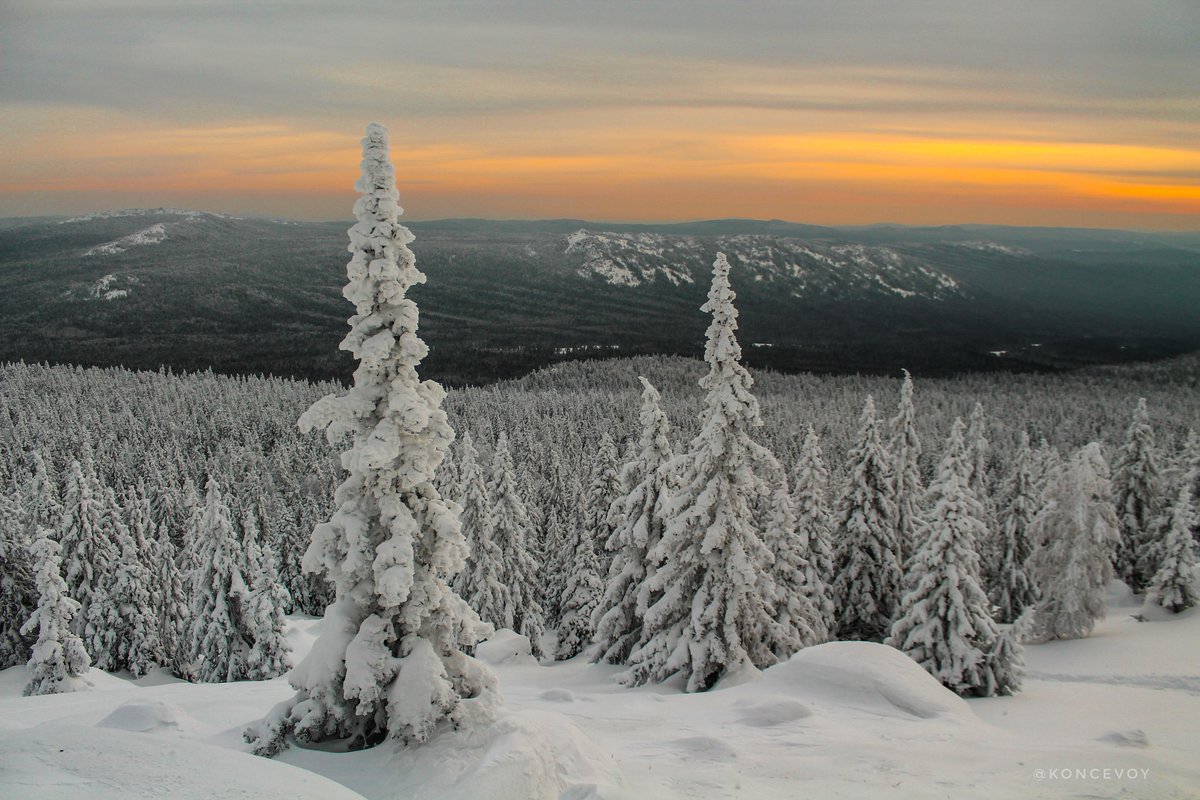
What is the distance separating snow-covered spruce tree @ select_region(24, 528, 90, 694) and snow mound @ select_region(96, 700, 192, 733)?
70.0ft

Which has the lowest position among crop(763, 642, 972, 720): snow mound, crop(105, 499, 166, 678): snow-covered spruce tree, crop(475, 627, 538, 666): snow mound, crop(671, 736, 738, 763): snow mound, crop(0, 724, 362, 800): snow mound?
crop(105, 499, 166, 678): snow-covered spruce tree

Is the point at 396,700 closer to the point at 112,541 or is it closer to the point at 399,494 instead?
the point at 399,494

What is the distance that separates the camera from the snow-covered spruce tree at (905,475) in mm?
33031

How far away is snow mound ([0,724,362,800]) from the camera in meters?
8.27

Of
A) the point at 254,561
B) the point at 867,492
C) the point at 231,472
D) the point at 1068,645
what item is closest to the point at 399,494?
the point at 867,492

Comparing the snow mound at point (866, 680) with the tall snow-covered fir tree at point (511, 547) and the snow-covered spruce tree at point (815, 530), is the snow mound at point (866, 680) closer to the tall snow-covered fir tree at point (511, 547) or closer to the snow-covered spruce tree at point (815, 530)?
the snow-covered spruce tree at point (815, 530)

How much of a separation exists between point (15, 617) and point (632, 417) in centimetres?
10544

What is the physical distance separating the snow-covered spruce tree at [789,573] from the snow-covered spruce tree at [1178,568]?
20.2 m

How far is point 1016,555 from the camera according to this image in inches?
1624

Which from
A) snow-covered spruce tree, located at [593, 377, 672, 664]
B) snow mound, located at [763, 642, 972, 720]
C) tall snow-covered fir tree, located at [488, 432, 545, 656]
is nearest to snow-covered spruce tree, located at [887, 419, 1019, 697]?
snow mound, located at [763, 642, 972, 720]

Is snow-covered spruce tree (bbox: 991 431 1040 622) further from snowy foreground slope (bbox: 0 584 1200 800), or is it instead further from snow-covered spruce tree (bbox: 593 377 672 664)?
snow-covered spruce tree (bbox: 593 377 672 664)

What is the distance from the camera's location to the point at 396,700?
452 inches

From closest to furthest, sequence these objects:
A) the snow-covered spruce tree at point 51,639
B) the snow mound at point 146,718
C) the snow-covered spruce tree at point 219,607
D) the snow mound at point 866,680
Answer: the snow mound at point 146,718
the snow mound at point 866,680
the snow-covered spruce tree at point 51,639
the snow-covered spruce tree at point 219,607

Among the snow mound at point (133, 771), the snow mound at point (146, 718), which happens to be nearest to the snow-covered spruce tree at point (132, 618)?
the snow mound at point (146, 718)
